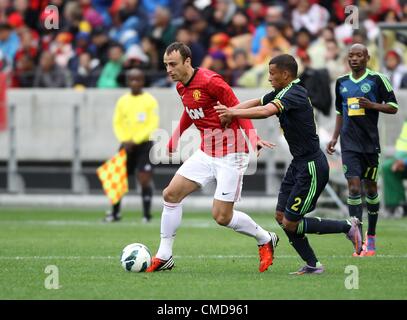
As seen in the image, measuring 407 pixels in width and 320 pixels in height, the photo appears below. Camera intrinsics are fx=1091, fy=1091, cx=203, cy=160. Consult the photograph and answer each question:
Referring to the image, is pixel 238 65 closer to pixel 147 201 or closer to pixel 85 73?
pixel 85 73

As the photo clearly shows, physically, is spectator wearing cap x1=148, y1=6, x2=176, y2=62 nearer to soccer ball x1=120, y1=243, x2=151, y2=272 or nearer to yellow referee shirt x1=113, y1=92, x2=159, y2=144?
yellow referee shirt x1=113, y1=92, x2=159, y2=144

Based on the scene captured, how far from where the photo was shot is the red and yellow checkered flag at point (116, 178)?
59.1ft

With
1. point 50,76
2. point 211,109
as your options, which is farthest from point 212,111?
point 50,76

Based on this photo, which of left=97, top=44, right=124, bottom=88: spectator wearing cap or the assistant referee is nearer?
the assistant referee

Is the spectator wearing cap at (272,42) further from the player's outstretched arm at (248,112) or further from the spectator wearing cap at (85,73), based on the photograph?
the player's outstretched arm at (248,112)

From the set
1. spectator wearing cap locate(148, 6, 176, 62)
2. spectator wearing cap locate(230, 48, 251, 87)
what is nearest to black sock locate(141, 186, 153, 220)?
spectator wearing cap locate(230, 48, 251, 87)

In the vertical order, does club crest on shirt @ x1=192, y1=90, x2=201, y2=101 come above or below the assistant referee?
above

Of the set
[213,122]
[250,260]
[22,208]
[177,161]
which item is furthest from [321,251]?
[22,208]

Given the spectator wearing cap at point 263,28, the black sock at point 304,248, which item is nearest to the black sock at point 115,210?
the spectator wearing cap at point 263,28

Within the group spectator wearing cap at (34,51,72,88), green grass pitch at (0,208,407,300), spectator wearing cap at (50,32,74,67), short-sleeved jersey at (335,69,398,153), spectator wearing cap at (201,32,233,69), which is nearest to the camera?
green grass pitch at (0,208,407,300)

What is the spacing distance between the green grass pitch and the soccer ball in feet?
0.45

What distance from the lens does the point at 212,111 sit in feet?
35.1

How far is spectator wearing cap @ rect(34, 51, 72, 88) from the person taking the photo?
23.0 m

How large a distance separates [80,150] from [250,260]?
1081 cm
